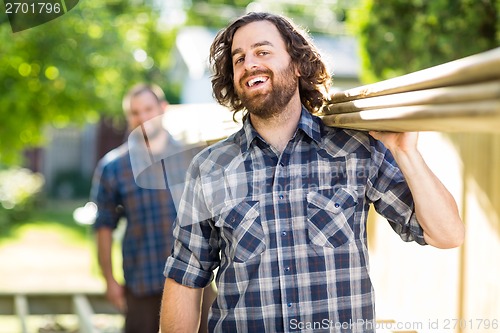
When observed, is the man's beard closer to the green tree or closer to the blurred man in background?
the blurred man in background

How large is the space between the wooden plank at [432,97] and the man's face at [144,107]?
2.35 metres

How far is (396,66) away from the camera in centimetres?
548

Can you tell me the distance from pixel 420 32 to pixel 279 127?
2.91 metres

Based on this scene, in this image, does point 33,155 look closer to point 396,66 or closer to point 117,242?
point 117,242

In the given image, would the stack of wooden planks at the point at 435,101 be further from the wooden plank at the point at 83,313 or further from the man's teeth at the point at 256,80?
the wooden plank at the point at 83,313

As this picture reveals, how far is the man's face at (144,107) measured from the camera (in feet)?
15.3

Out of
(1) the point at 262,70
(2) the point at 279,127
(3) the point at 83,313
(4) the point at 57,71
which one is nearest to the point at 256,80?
(1) the point at 262,70

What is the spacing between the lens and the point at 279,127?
245 cm

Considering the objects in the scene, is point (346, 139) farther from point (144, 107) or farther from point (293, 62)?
A: point (144, 107)

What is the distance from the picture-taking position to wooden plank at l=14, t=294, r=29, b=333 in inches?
238

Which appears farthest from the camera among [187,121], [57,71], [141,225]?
[57,71]

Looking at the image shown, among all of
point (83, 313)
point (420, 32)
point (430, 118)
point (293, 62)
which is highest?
point (420, 32)

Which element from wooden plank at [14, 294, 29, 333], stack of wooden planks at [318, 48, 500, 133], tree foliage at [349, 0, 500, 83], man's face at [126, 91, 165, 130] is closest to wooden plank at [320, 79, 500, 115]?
stack of wooden planks at [318, 48, 500, 133]

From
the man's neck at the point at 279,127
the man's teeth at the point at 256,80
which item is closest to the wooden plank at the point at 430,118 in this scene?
the man's neck at the point at 279,127
